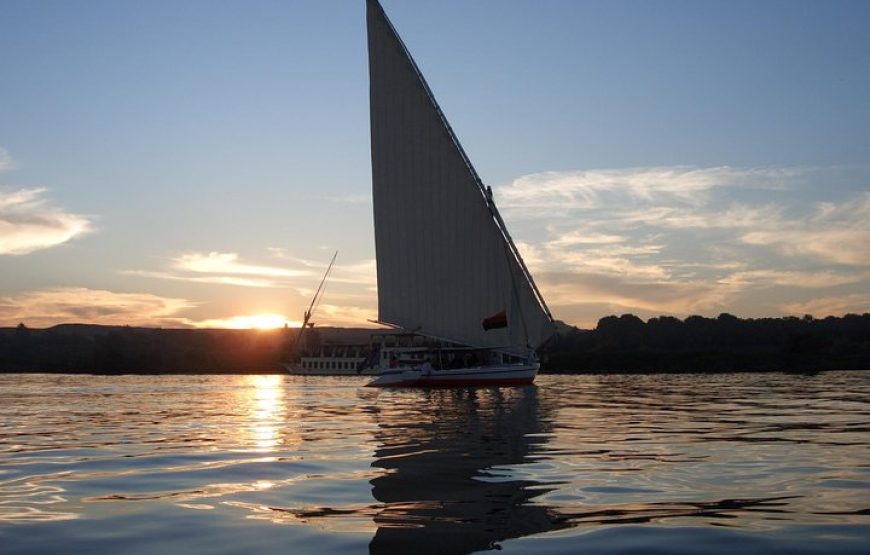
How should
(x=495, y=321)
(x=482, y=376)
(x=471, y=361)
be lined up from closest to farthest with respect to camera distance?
(x=495, y=321), (x=482, y=376), (x=471, y=361)

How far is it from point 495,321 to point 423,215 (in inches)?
341

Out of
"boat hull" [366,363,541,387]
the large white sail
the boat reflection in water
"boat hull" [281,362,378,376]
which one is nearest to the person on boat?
"boat hull" [366,363,541,387]

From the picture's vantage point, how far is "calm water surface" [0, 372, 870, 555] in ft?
29.5

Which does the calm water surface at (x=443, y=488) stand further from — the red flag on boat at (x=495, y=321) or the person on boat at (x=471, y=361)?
the person on boat at (x=471, y=361)

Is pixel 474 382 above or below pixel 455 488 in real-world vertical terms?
above

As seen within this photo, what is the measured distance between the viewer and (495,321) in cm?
5728

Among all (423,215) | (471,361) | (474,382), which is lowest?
(474,382)

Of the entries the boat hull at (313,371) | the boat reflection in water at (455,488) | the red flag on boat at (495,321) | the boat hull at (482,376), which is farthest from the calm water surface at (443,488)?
the boat hull at (313,371)

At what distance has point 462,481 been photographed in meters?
13.4

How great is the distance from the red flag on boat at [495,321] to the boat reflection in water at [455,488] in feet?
103

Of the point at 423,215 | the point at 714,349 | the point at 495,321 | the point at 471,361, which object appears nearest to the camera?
the point at 423,215

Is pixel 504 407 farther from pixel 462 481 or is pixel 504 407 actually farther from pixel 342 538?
pixel 342 538

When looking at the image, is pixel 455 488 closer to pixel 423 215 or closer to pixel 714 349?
pixel 423 215

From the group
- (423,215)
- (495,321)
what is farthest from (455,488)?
(495,321)
